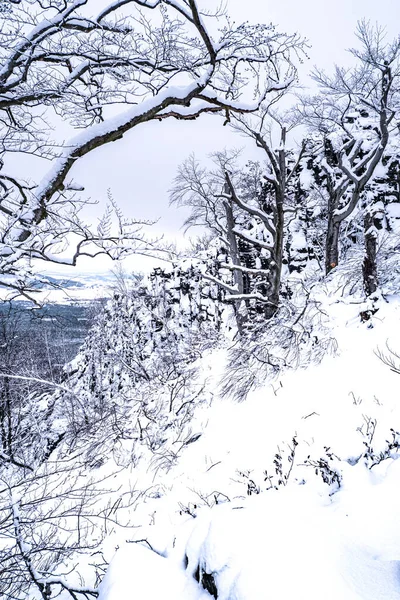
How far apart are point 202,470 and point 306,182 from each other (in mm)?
12620

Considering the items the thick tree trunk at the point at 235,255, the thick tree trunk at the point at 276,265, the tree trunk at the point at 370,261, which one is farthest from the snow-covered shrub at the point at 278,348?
the thick tree trunk at the point at 235,255

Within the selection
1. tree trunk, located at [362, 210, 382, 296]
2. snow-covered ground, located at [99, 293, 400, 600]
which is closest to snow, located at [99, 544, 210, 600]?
snow-covered ground, located at [99, 293, 400, 600]

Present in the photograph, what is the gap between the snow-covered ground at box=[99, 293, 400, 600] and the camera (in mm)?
1675

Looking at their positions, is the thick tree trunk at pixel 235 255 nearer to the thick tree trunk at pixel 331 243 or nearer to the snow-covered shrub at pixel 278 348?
the snow-covered shrub at pixel 278 348

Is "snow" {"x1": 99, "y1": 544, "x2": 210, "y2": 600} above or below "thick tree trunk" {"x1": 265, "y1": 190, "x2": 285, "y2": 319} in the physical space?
below

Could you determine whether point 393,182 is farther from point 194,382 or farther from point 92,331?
point 92,331

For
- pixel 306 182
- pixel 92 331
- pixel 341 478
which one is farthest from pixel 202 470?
pixel 92 331

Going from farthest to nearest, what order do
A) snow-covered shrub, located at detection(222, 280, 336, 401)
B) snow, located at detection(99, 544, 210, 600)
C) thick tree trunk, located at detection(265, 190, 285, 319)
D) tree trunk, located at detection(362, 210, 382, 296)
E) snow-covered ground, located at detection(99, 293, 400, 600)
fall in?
thick tree trunk, located at detection(265, 190, 285, 319)
tree trunk, located at detection(362, 210, 382, 296)
snow-covered shrub, located at detection(222, 280, 336, 401)
snow, located at detection(99, 544, 210, 600)
snow-covered ground, located at detection(99, 293, 400, 600)

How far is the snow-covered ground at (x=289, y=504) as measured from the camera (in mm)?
1675

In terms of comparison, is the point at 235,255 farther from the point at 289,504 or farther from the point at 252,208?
the point at 289,504

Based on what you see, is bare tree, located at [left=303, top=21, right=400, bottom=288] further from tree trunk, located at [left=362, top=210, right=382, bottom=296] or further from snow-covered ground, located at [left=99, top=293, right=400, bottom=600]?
snow-covered ground, located at [left=99, top=293, right=400, bottom=600]

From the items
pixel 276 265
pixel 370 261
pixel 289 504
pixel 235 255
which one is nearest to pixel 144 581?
pixel 289 504

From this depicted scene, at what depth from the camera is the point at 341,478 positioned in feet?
8.46

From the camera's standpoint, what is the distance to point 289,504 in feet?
8.21
